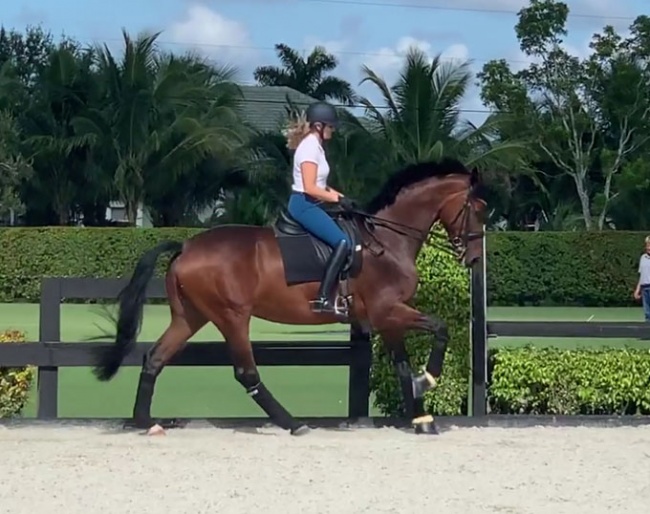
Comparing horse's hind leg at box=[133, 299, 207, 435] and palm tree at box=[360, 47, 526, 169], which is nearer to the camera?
horse's hind leg at box=[133, 299, 207, 435]

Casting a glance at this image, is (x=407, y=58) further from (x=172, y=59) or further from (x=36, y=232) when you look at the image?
(x=36, y=232)

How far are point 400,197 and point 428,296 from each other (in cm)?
95

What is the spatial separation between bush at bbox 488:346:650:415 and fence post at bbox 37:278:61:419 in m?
3.66

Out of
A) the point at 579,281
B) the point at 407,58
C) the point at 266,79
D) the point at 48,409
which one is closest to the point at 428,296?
the point at 48,409

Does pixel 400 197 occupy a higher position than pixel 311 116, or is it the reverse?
pixel 311 116

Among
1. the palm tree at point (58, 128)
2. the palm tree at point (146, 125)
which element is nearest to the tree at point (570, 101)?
the palm tree at point (146, 125)

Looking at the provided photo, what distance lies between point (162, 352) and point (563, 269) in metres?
22.8

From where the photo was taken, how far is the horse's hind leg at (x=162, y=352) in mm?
9133

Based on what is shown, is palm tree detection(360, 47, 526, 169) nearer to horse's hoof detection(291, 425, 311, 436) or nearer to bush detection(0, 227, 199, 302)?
bush detection(0, 227, 199, 302)

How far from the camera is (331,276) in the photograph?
346 inches

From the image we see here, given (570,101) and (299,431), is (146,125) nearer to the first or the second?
(570,101)

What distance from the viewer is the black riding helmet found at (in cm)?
895

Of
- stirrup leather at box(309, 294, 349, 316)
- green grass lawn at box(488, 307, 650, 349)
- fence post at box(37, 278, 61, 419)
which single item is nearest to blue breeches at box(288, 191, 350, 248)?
stirrup leather at box(309, 294, 349, 316)

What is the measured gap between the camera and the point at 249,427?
9.34m
